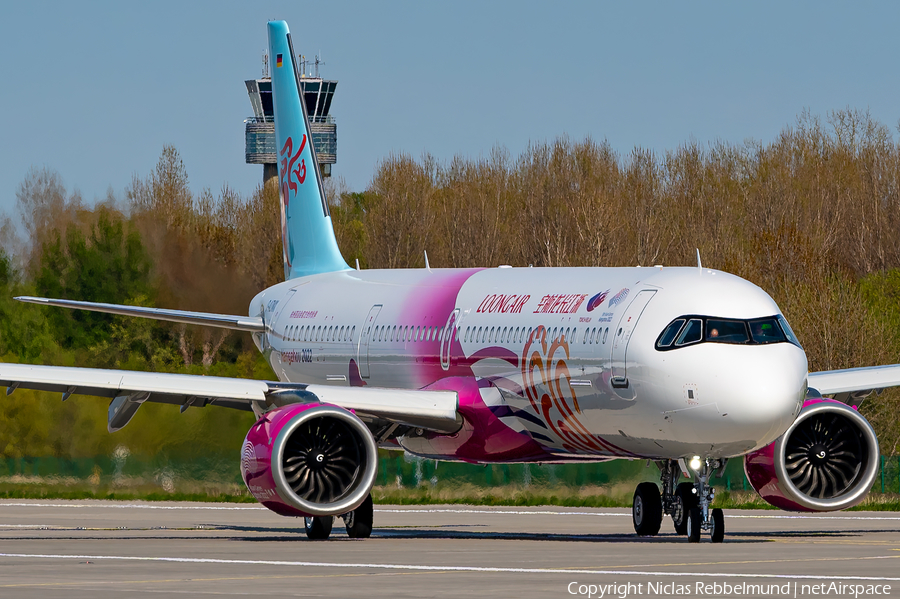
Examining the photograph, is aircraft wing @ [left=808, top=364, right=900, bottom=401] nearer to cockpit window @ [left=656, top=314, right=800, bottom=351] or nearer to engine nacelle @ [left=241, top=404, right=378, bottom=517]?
cockpit window @ [left=656, top=314, right=800, bottom=351]

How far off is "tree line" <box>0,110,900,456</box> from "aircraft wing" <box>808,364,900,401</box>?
33.6 meters

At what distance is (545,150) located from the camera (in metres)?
90.1

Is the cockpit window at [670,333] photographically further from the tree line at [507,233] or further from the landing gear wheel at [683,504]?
the tree line at [507,233]

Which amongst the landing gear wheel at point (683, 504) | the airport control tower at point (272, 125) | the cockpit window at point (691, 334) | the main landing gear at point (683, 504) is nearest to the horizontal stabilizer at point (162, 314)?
the main landing gear at point (683, 504)

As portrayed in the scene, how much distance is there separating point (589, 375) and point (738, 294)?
93.0 inches

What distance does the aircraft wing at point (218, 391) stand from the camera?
82.2ft

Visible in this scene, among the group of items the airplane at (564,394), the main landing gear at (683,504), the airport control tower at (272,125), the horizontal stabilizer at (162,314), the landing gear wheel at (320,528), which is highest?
the airport control tower at (272,125)

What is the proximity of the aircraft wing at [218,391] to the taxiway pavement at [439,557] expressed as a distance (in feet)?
6.48

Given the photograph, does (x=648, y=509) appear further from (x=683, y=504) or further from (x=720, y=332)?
(x=720, y=332)

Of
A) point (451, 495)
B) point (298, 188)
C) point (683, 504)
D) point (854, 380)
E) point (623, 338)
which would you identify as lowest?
point (451, 495)

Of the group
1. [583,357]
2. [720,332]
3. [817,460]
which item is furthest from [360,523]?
[817,460]

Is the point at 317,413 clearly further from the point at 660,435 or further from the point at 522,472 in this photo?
the point at 522,472

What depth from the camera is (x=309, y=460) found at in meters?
24.2

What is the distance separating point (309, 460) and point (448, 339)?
4297mm
